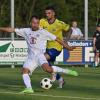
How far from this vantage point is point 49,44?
1548 centimetres

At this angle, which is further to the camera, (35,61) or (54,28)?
(54,28)

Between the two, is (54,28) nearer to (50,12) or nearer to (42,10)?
(50,12)

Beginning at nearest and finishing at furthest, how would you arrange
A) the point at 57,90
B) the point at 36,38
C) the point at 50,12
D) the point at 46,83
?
the point at 36,38 → the point at 46,83 → the point at 57,90 → the point at 50,12

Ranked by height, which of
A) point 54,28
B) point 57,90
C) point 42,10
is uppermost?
point 42,10

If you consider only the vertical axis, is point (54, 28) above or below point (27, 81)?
above

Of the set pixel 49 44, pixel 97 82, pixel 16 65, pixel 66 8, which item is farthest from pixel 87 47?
pixel 66 8

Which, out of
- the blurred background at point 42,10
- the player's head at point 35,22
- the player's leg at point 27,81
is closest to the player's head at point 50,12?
the player's head at point 35,22

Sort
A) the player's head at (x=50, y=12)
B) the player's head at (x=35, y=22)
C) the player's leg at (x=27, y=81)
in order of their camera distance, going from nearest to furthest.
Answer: the player's leg at (x=27, y=81), the player's head at (x=35, y=22), the player's head at (x=50, y=12)

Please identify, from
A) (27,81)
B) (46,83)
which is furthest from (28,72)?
(46,83)

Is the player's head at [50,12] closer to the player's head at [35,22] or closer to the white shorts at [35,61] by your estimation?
the player's head at [35,22]

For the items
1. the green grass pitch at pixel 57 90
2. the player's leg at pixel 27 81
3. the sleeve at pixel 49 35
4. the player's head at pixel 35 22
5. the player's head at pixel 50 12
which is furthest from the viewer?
the player's head at pixel 50 12

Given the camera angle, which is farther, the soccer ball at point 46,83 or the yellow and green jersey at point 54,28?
the yellow and green jersey at point 54,28

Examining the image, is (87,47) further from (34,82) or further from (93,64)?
(34,82)

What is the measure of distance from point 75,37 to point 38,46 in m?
12.8
